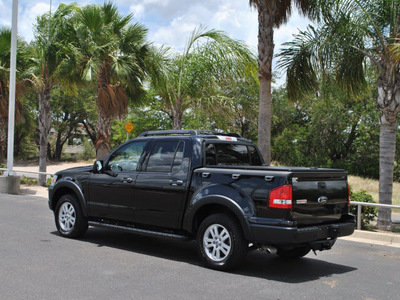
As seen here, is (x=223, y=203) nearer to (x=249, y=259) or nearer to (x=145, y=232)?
(x=249, y=259)

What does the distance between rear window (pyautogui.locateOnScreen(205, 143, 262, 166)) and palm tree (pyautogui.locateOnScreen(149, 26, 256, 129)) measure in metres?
7.33

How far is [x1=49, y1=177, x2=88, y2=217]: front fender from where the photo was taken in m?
8.06

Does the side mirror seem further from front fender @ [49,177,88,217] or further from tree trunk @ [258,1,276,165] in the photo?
tree trunk @ [258,1,276,165]

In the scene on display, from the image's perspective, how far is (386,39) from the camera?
10.7m

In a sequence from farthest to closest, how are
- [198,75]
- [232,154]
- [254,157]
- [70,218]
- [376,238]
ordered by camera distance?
[198,75] → [376,238] → [70,218] → [254,157] → [232,154]

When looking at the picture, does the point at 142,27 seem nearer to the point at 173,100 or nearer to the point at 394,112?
the point at 173,100

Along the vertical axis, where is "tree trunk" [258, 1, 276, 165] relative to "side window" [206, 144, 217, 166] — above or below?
above

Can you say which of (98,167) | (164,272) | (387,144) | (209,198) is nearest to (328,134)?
(387,144)

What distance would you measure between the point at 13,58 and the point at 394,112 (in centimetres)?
1243

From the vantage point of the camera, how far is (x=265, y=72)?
37.9 feet

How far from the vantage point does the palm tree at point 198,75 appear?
48.9ft

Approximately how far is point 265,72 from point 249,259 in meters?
5.84

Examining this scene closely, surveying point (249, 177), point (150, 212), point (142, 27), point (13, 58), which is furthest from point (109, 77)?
point (249, 177)

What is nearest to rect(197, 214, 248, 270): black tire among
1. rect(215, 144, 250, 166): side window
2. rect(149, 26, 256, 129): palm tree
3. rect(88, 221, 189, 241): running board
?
rect(88, 221, 189, 241): running board
